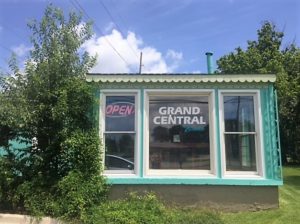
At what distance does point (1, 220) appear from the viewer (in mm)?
7812

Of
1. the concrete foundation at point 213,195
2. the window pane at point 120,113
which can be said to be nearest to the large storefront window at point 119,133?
the window pane at point 120,113

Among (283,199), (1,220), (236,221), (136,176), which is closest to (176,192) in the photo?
(136,176)

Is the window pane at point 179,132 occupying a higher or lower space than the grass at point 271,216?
higher

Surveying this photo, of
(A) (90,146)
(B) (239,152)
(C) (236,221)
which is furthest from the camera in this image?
(B) (239,152)

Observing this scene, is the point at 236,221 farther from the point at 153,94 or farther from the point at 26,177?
the point at 26,177

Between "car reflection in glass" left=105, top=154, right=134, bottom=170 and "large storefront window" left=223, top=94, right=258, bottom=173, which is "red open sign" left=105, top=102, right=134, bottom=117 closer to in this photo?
"car reflection in glass" left=105, top=154, right=134, bottom=170

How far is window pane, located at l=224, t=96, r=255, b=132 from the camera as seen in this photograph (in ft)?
29.3

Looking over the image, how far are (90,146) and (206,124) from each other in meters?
2.76

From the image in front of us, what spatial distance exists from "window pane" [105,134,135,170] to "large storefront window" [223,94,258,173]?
222 cm

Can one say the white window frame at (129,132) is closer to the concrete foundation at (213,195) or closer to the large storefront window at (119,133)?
the large storefront window at (119,133)

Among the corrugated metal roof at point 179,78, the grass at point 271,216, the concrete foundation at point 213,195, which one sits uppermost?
the corrugated metal roof at point 179,78

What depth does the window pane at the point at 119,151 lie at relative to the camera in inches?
353

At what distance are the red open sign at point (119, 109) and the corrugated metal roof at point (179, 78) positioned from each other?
59cm

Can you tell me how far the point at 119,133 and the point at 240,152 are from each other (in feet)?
9.38
